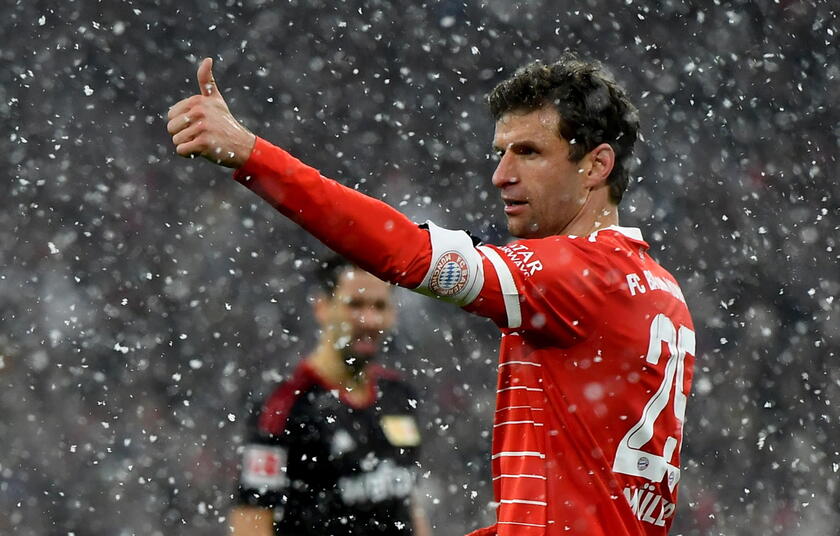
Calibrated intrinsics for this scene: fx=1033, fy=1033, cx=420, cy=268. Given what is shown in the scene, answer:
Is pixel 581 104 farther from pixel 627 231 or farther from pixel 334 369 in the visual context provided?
pixel 334 369

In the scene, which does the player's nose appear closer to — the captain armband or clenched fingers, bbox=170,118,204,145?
clenched fingers, bbox=170,118,204,145

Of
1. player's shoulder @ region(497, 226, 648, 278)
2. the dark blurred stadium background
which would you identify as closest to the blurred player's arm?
player's shoulder @ region(497, 226, 648, 278)

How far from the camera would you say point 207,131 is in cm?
175

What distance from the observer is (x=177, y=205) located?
26.9ft

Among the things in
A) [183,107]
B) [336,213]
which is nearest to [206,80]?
[183,107]

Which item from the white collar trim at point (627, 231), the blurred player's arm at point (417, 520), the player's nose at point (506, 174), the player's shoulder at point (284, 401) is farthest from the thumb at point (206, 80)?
the blurred player's arm at point (417, 520)

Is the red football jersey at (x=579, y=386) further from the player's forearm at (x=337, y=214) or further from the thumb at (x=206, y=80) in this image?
the thumb at (x=206, y=80)

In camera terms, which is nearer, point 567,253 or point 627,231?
point 567,253

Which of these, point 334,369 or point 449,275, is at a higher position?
point 334,369

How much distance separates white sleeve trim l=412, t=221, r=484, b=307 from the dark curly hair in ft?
1.63

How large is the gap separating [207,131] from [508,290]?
61 cm

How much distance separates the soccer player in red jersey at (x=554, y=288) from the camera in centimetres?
181

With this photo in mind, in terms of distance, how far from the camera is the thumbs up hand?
175 centimetres

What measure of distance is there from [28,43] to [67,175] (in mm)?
1217
